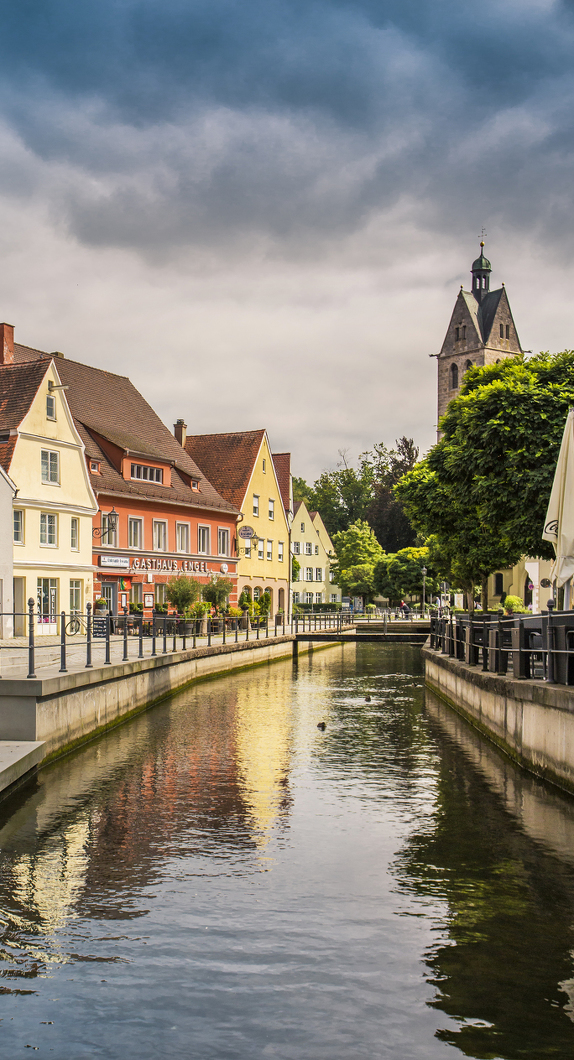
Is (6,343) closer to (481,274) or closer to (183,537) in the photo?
(183,537)

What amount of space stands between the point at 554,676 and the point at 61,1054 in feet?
31.1

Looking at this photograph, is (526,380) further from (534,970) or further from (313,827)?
(534,970)

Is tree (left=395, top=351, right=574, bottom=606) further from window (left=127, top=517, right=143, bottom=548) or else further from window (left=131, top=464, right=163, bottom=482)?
window (left=131, top=464, right=163, bottom=482)

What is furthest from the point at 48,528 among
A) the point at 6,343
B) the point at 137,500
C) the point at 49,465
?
the point at 137,500

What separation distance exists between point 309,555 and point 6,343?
2142 inches

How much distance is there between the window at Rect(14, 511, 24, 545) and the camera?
34344mm

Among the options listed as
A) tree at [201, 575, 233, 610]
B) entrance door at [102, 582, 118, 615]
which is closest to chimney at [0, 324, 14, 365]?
entrance door at [102, 582, 118, 615]

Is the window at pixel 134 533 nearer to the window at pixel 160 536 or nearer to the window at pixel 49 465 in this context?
the window at pixel 160 536

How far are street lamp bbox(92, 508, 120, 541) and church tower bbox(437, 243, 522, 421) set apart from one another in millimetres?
66149

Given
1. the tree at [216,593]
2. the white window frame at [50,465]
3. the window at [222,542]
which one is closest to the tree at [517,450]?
the white window frame at [50,465]

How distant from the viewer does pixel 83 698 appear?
57.4 feet

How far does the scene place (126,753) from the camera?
56.4 ft

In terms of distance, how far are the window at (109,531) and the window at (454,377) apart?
225 feet

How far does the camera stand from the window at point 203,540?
173ft
